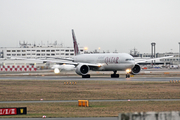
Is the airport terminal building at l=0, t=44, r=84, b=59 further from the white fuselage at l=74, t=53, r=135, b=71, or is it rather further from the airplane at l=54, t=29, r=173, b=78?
the airplane at l=54, t=29, r=173, b=78

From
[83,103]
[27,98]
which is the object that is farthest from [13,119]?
[27,98]

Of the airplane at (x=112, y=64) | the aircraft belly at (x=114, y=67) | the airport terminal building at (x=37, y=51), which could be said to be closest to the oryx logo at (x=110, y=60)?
the airplane at (x=112, y=64)

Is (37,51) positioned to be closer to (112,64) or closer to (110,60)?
(110,60)

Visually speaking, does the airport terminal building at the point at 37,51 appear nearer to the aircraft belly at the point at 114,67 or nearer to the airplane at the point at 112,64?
the airplane at the point at 112,64

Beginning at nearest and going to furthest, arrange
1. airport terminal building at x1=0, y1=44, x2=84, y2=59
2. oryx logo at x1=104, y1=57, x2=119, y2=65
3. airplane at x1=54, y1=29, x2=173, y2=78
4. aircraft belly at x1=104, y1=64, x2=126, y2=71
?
airplane at x1=54, y1=29, x2=173, y2=78 → aircraft belly at x1=104, y1=64, x2=126, y2=71 → oryx logo at x1=104, y1=57, x2=119, y2=65 → airport terminal building at x1=0, y1=44, x2=84, y2=59

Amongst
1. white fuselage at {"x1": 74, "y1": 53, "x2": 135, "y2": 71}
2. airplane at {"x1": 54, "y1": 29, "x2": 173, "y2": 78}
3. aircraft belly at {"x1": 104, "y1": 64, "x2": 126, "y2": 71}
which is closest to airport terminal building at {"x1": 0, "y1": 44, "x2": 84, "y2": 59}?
white fuselage at {"x1": 74, "y1": 53, "x2": 135, "y2": 71}

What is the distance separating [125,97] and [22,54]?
161696 mm

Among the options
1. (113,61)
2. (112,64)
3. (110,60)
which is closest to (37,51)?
(110,60)

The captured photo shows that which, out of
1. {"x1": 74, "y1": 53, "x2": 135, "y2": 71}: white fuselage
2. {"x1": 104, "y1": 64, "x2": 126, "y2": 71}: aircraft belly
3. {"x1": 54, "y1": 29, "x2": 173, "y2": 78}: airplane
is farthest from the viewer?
{"x1": 104, "y1": 64, "x2": 126, "y2": 71}: aircraft belly

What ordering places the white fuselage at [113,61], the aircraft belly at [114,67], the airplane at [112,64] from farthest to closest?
1. the aircraft belly at [114,67]
2. the airplane at [112,64]
3. the white fuselage at [113,61]

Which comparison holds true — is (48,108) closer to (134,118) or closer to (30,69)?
(134,118)

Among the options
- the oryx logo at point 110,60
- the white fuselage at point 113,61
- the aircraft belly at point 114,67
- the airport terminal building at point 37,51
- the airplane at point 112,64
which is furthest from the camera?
the airport terminal building at point 37,51

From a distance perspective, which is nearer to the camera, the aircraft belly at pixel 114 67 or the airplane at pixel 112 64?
the airplane at pixel 112 64

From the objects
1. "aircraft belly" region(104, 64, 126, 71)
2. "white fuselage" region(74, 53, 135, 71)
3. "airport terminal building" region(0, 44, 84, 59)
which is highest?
"airport terminal building" region(0, 44, 84, 59)
